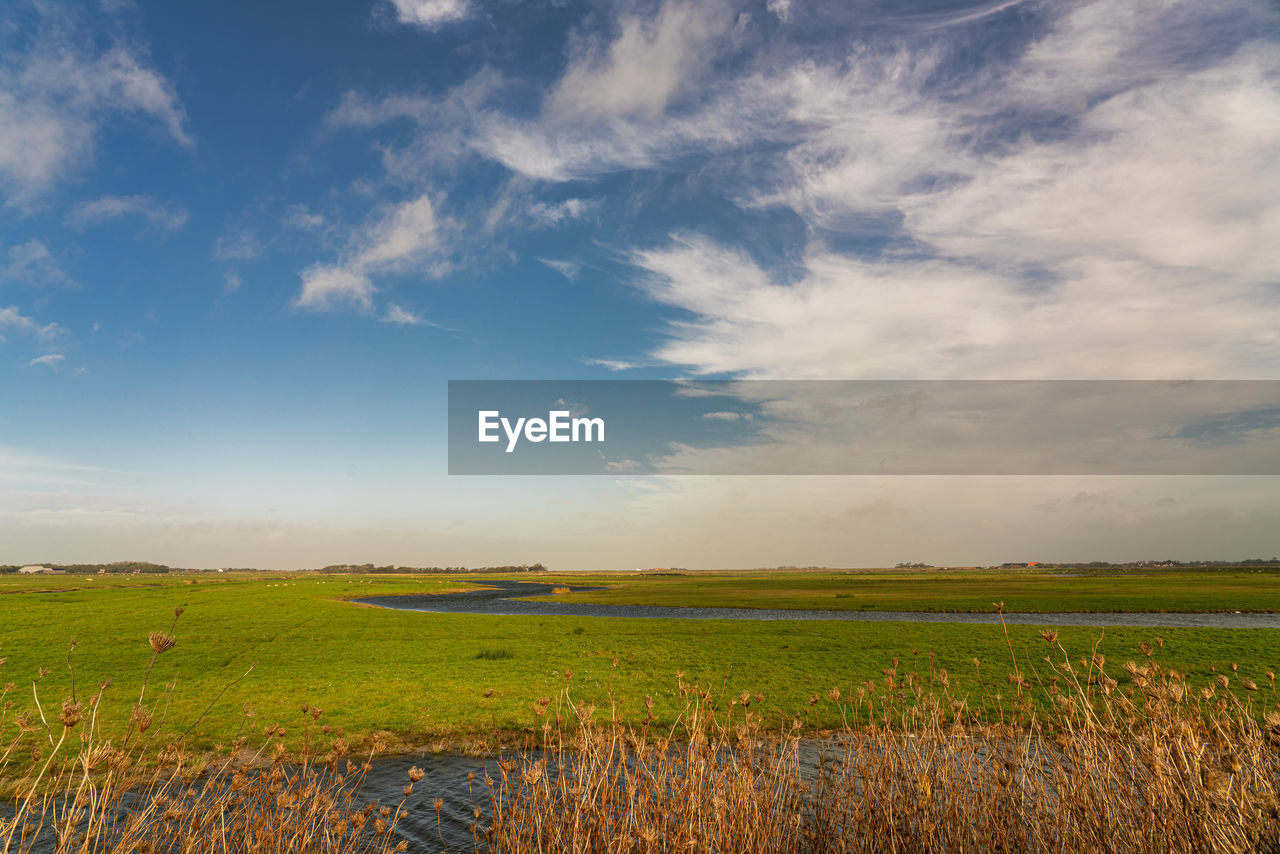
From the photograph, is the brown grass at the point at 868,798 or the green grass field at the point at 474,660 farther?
the green grass field at the point at 474,660

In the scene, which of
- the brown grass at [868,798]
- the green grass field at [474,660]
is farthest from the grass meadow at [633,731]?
the green grass field at [474,660]

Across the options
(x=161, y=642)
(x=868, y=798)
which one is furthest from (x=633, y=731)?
(x=161, y=642)

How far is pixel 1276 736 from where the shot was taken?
609 cm

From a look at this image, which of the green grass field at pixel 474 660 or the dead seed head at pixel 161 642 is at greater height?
the dead seed head at pixel 161 642

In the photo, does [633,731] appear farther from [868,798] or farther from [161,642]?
[161,642]

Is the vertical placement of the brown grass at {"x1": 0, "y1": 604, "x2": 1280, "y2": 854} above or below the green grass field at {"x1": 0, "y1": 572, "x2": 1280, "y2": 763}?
above

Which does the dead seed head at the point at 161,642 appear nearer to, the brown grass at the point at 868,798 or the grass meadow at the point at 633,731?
the brown grass at the point at 868,798

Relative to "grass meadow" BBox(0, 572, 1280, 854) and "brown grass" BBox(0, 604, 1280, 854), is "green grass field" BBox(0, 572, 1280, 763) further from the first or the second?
"brown grass" BBox(0, 604, 1280, 854)

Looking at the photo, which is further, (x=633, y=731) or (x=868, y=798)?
(x=633, y=731)

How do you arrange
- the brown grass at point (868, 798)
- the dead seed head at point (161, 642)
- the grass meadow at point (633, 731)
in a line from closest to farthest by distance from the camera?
1. the dead seed head at point (161, 642)
2. the brown grass at point (868, 798)
3. the grass meadow at point (633, 731)

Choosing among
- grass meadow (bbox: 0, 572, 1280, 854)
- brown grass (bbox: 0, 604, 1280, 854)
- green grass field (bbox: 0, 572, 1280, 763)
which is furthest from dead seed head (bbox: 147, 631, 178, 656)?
green grass field (bbox: 0, 572, 1280, 763)

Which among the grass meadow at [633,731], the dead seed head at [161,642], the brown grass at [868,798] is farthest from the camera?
the grass meadow at [633,731]

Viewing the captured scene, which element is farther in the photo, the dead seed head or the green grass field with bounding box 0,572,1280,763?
the green grass field with bounding box 0,572,1280,763

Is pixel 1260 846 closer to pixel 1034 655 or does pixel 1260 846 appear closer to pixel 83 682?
pixel 1034 655
